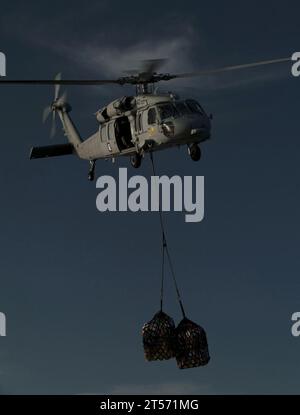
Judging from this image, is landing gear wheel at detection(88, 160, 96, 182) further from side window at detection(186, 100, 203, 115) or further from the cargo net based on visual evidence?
the cargo net

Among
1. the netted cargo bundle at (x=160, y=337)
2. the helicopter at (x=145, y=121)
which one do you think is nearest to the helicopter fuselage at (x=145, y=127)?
the helicopter at (x=145, y=121)

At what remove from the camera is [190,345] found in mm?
44375

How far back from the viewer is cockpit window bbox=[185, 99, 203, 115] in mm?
48094

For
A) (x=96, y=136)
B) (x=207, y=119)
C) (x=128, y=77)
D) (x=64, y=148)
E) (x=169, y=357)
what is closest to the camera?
(x=169, y=357)

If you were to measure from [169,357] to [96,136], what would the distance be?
14.7m

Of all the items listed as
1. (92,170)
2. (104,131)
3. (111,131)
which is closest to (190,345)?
(111,131)

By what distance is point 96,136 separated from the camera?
54.9m

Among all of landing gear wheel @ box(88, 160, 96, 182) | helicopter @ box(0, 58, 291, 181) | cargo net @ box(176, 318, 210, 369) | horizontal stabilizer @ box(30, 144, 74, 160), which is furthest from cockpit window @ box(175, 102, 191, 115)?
horizontal stabilizer @ box(30, 144, 74, 160)

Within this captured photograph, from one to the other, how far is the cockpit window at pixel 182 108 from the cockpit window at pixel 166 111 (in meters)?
0.19

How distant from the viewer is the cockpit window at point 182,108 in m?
48.0

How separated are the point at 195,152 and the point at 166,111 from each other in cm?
286

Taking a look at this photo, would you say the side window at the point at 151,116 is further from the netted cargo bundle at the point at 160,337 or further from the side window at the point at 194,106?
the netted cargo bundle at the point at 160,337
